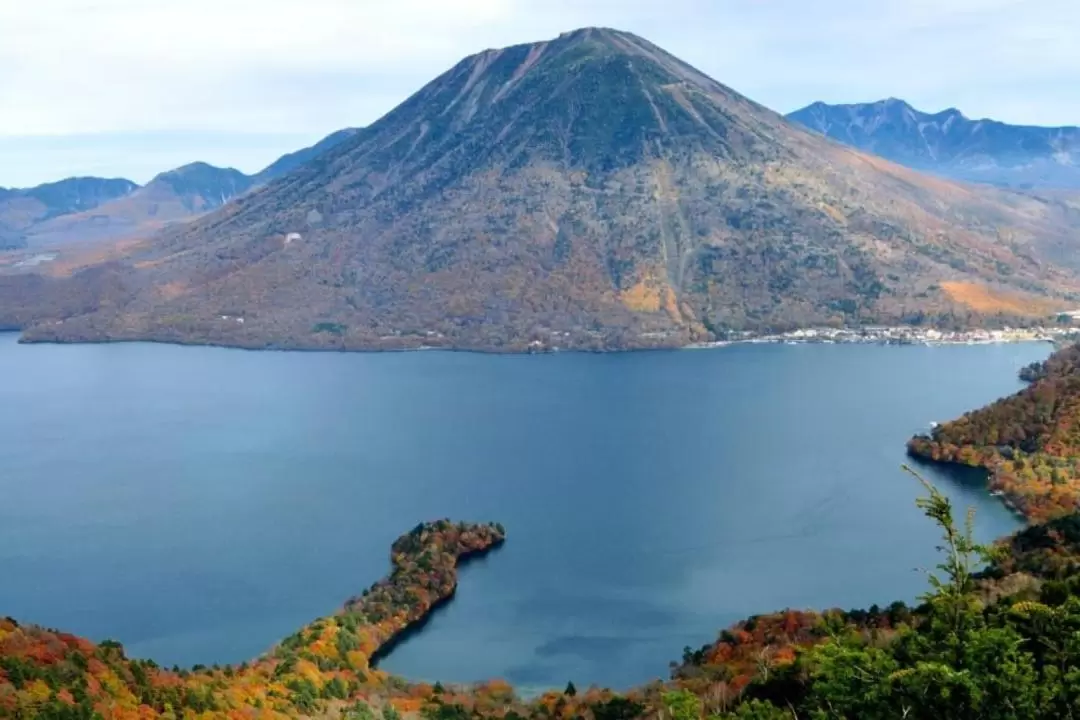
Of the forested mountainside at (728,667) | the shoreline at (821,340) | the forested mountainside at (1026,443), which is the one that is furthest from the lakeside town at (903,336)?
the forested mountainside at (728,667)

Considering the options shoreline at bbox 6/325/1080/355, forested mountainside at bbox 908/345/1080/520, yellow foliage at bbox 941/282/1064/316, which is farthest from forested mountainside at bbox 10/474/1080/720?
yellow foliage at bbox 941/282/1064/316

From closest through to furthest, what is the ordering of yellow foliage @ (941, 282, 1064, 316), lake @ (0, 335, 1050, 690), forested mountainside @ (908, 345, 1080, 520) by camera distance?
lake @ (0, 335, 1050, 690) → forested mountainside @ (908, 345, 1080, 520) → yellow foliage @ (941, 282, 1064, 316)

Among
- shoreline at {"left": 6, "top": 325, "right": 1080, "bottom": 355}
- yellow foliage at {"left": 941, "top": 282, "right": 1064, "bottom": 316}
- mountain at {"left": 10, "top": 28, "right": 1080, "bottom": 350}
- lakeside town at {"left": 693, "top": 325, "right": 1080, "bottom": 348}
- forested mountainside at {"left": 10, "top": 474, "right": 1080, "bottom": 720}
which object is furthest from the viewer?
mountain at {"left": 10, "top": 28, "right": 1080, "bottom": 350}

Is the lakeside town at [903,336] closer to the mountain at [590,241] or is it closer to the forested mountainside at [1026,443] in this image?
the mountain at [590,241]

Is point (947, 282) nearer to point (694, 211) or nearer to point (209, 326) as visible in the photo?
point (694, 211)

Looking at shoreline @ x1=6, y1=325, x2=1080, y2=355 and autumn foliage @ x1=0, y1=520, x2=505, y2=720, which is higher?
shoreline @ x1=6, y1=325, x2=1080, y2=355

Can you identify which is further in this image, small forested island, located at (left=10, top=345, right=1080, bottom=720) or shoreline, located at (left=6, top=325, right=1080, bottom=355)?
shoreline, located at (left=6, top=325, right=1080, bottom=355)

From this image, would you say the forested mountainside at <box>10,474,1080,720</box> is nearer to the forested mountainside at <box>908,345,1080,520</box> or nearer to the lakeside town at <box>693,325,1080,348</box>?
the forested mountainside at <box>908,345,1080,520</box>

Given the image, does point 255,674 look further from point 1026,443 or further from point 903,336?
point 903,336

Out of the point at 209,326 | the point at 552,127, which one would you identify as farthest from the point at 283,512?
the point at 552,127
